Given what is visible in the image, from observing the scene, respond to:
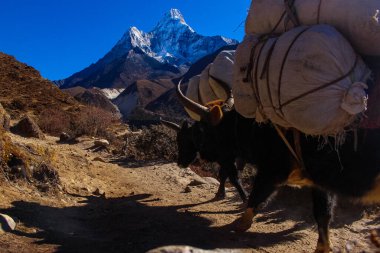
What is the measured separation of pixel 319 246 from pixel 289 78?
155cm

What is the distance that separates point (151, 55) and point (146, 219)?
5442 inches

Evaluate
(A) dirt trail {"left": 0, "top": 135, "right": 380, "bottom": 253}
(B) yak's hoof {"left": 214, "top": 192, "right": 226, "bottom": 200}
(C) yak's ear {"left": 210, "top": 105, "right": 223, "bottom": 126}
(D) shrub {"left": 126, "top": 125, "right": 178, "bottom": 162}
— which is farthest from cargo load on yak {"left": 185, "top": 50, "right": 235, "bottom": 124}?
(D) shrub {"left": 126, "top": 125, "right": 178, "bottom": 162}

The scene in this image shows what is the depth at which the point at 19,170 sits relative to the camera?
494 centimetres

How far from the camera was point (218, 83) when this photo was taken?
631cm

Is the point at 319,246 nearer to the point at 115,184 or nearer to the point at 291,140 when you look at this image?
the point at 291,140

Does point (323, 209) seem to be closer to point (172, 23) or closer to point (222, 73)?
point (222, 73)

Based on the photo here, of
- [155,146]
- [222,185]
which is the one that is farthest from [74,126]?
[222,185]

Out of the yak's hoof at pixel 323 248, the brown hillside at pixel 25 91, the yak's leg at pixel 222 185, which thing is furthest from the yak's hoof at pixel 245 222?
the brown hillside at pixel 25 91

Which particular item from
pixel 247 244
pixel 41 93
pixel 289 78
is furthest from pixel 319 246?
pixel 41 93

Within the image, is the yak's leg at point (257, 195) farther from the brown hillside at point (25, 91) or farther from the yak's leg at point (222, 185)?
the brown hillside at point (25, 91)

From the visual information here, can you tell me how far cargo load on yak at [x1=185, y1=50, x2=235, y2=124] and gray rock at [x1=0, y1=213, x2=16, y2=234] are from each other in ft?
9.11

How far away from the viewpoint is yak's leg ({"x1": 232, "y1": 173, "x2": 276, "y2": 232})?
420 cm

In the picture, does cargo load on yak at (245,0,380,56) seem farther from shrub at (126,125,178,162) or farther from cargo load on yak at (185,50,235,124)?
shrub at (126,125,178,162)

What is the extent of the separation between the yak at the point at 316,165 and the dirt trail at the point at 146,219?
1.12ft
